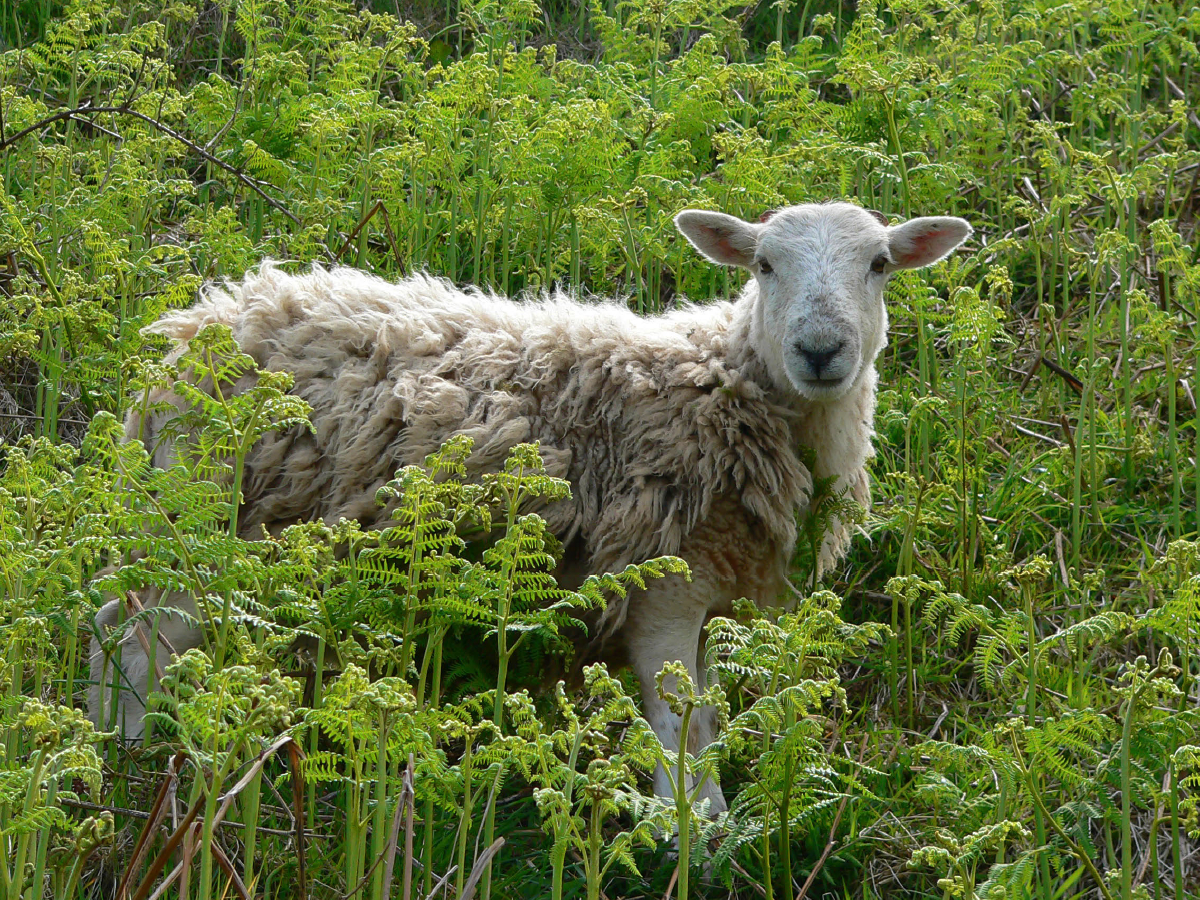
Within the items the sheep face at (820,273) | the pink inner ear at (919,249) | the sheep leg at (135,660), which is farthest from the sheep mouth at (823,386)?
the sheep leg at (135,660)

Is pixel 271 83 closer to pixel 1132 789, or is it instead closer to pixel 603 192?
pixel 603 192

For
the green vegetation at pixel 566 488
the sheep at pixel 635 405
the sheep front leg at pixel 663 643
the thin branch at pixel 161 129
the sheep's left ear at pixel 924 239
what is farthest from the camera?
the thin branch at pixel 161 129

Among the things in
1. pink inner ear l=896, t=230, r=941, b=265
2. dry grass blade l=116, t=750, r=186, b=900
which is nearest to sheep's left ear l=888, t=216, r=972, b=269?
pink inner ear l=896, t=230, r=941, b=265

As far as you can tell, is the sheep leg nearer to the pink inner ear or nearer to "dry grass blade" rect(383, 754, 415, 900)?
"dry grass blade" rect(383, 754, 415, 900)

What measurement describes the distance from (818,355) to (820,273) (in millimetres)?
349

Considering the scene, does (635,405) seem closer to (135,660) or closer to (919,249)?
(919,249)

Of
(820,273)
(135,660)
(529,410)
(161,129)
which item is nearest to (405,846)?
(529,410)

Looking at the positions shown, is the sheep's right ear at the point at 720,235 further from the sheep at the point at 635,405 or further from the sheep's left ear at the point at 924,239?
the sheep's left ear at the point at 924,239

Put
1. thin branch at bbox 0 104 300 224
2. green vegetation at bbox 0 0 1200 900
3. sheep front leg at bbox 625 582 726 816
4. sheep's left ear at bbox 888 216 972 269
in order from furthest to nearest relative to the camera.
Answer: thin branch at bbox 0 104 300 224 → sheep's left ear at bbox 888 216 972 269 → sheep front leg at bbox 625 582 726 816 → green vegetation at bbox 0 0 1200 900

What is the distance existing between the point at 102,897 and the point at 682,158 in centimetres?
423

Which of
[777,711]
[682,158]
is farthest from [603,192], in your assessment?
[777,711]

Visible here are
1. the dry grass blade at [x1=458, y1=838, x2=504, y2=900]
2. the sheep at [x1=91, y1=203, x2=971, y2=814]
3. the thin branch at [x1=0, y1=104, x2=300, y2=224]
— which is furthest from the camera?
the thin branch at [x1=0, y1=104, x2=300, y2=224]

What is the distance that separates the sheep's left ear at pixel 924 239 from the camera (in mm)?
5070

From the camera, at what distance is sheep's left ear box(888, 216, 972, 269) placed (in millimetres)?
5070
